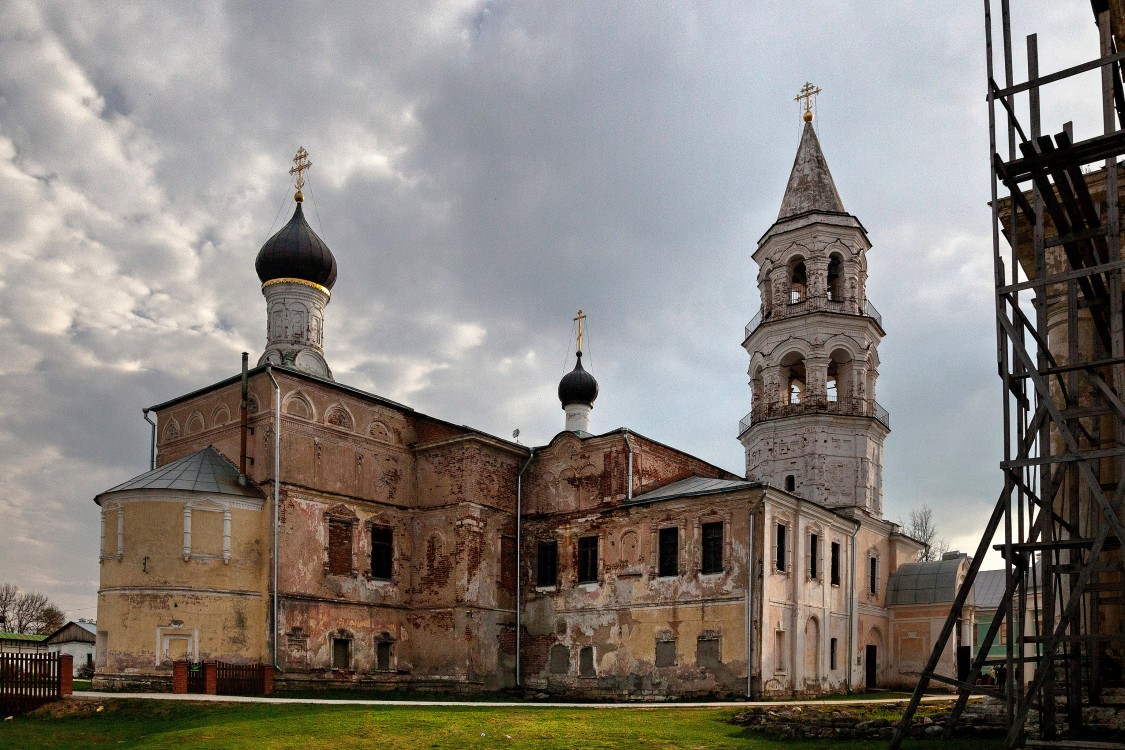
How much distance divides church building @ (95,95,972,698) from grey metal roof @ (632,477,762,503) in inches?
5.3

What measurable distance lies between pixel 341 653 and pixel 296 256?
11899mm

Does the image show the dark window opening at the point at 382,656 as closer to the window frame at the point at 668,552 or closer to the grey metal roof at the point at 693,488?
the window frame at the point at 668,552

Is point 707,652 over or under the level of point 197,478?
under

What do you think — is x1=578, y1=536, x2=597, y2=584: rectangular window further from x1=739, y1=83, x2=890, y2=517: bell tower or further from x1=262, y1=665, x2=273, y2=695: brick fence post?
x1=262, y1=665, x2=273, y2=695: brick fence post

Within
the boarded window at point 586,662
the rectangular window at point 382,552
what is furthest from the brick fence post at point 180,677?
the boarded window at point 586,662

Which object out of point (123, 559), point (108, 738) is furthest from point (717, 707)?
point (123, 559)

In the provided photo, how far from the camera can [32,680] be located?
19250mm

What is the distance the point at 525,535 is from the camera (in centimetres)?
2925

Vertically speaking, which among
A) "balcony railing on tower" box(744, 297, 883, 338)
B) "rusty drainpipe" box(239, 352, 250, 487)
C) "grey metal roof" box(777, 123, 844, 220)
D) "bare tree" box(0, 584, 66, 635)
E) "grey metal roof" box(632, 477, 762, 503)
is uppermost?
"grey metal roof" box(777, 123, 844, 220)

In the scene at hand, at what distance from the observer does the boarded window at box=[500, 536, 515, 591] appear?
28.5m

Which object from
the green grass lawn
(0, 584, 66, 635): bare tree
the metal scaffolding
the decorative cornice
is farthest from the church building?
(0, 584, 66, 635): bare tree

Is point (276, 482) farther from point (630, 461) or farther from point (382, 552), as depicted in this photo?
point (630, 461)

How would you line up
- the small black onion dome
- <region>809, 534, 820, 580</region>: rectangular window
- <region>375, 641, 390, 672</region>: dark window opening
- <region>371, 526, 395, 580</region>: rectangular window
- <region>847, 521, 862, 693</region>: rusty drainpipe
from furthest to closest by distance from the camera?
the small black onion dome < <region>847, 521, 862, 693</region>: rusty drainpipe < <region>371, 526, 395, 580</region>: rectangular window < <region>809, 534, 820, 580</region>: rectangular window < <region>375, 641, 390, 672</region>: dark window opening

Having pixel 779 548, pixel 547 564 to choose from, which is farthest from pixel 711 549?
pixel 547 564
